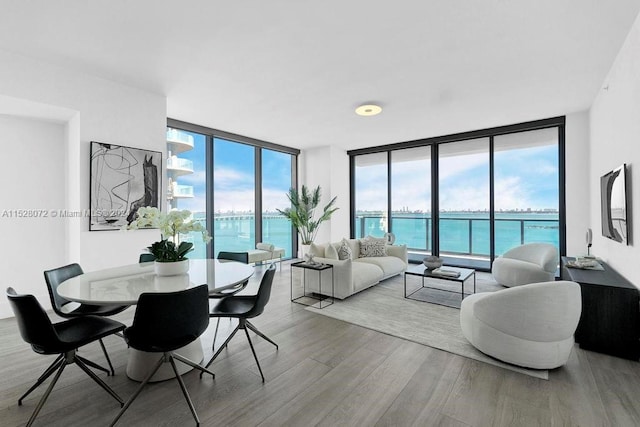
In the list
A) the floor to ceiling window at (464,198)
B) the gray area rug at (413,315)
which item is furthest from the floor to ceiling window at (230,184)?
the floor to ceiling window at (464,198)

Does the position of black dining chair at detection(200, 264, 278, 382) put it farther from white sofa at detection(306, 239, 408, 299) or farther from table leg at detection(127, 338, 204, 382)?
white sofa at detection(306, 239, 408, 299)

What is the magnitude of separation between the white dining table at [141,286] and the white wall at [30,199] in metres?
1.95

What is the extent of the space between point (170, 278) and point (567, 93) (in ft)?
17.3

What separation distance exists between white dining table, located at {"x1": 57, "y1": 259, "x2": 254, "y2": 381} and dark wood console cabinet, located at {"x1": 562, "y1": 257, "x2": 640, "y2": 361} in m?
3.05

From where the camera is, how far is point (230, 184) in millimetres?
6227

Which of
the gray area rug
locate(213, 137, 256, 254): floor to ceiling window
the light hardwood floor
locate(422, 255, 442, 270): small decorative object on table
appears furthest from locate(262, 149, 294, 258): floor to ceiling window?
the light hardwood floor

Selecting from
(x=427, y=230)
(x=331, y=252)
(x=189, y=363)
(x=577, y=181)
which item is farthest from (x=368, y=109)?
(x=189, y=363)

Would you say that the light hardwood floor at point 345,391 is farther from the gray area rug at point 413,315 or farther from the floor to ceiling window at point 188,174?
the floor to ceiling window at point 188,174

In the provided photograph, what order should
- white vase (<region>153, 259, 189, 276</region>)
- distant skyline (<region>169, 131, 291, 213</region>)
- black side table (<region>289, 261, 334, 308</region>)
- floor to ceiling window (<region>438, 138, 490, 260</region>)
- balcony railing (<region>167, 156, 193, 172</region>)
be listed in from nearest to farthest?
white vase (<region>153, 259, 189, 276</region>), black side table (<region>289, 261, 334, 308</region>), balcony railing (<region>167, 156, 193, 172</region>), distant skyline (<region>169, 131, 291, 213</region>), floor to ceiling window (<region>438, 138, 490, 260</region>)

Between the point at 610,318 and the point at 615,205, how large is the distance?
116cm

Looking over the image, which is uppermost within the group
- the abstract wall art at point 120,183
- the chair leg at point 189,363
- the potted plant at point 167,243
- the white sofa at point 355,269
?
the abstract wall art at point 120,183

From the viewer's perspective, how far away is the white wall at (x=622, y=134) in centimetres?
257

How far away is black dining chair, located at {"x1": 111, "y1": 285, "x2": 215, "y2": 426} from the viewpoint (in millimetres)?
1769

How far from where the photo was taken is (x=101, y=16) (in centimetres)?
241
